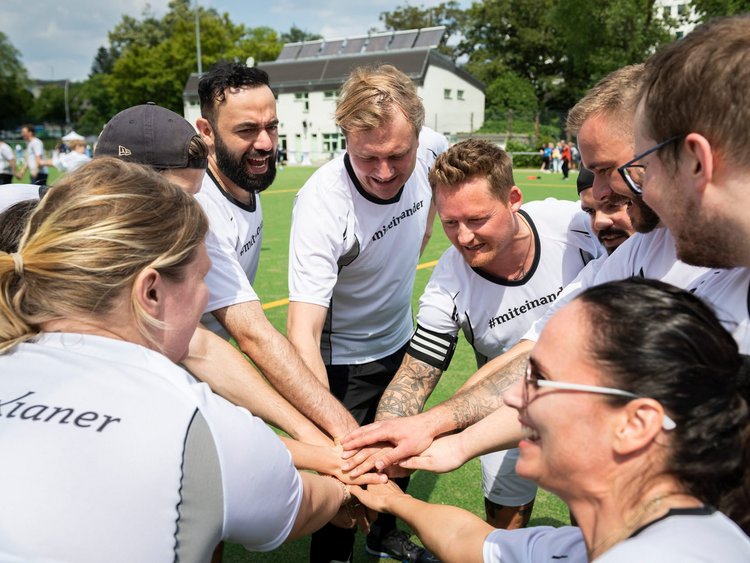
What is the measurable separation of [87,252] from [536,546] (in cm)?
151

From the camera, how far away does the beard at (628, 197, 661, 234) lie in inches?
94.4

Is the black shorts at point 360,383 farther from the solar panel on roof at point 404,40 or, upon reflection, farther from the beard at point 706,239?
the solar panel on roof at point 404,40

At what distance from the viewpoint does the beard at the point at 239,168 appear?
12.2 feet

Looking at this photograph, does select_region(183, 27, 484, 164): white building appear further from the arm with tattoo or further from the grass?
the arm with tattoo

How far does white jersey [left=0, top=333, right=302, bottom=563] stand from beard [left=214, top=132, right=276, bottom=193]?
2.15 metres

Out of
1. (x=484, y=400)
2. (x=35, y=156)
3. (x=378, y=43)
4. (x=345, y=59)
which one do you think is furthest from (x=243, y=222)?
(x=378, y=43)

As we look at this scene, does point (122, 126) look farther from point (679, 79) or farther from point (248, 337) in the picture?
point (679, 79)

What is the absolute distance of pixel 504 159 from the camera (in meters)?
3.38

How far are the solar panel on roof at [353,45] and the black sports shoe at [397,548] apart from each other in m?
68.3

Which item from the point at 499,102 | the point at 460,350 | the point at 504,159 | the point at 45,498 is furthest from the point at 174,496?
the point at 499,102

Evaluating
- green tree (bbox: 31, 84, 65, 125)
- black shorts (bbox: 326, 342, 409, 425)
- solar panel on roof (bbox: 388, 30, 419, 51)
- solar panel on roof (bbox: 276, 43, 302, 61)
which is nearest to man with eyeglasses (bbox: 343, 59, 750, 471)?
black shorts (bbox: 326, 342, 409, 425)

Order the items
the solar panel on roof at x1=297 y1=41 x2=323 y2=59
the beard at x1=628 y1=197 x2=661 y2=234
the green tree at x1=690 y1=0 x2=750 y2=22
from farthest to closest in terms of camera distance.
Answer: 1. the solar panel on roof at x1=297 y1=41 x2=323 y2=59
2. the green tree at x1=690 y1=0 x2=750 y2=22
3. the beard at x1=628 y1=197 x2=661 y2=234

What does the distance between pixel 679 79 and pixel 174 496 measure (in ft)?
5.42

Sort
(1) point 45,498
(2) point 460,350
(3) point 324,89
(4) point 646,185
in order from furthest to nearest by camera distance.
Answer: (3) point 324,89, (2) point 460,350, (4) point 646,185, (1) point 45,498
